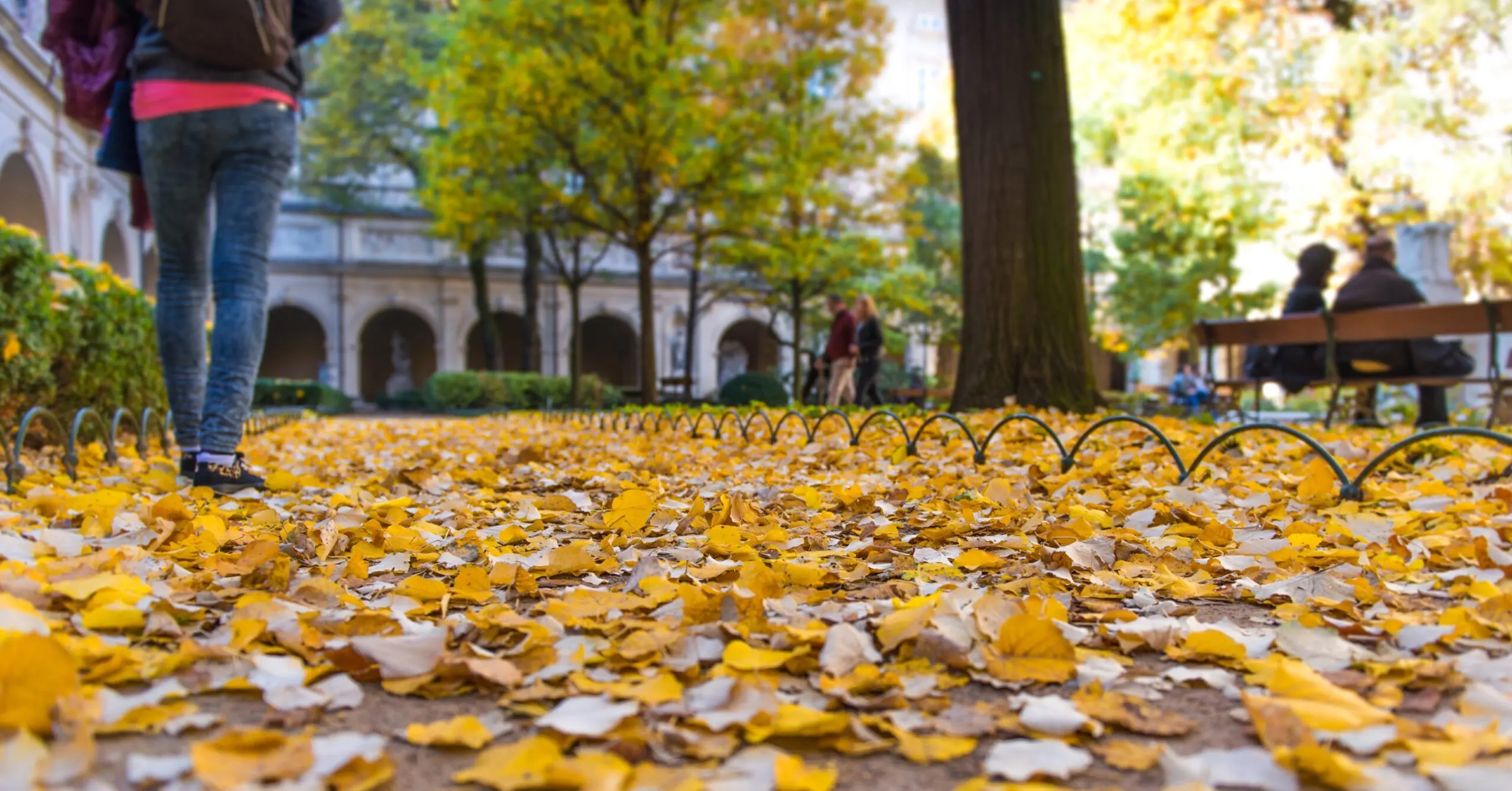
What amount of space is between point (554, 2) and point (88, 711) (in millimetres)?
13397

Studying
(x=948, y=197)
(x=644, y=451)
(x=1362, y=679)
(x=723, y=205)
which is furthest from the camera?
(x=948, y=197)

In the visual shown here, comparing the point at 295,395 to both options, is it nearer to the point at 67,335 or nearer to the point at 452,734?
the point at 67,335

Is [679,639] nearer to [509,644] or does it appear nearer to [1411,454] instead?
[509,644]

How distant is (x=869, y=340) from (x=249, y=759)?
11260 millimetres

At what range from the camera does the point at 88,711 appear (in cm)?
122

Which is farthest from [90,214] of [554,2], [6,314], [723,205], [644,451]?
[644,451]

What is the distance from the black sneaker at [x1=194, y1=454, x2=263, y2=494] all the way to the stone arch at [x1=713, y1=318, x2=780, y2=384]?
105ft

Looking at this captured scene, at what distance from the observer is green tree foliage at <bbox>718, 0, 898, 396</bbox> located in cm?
1466

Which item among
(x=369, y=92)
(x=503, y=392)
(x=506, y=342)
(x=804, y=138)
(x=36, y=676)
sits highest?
(x=369, y=92)

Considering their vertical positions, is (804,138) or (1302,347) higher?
(804,138)

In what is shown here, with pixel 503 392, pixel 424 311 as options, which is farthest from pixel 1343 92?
pixel 424 311

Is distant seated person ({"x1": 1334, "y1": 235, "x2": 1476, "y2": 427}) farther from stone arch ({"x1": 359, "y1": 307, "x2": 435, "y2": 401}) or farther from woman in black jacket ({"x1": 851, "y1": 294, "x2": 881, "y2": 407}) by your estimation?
stone arch ({"x1": 359, "y1": 307, "x2": 435, "y2": 401})

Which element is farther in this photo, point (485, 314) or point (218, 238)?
point (485, 314)

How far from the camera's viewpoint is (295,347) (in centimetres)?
3272
